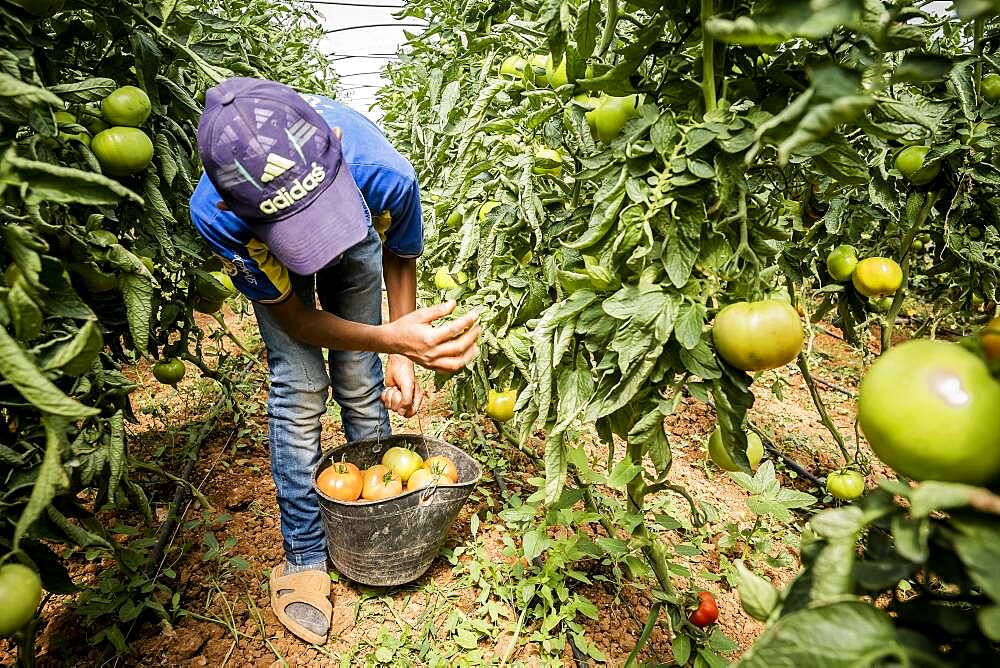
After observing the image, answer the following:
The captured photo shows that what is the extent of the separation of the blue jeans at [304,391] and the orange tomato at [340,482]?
0.12m

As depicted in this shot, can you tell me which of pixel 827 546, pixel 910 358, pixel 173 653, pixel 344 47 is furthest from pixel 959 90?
pixel 344 47

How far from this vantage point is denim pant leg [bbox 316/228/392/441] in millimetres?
1826

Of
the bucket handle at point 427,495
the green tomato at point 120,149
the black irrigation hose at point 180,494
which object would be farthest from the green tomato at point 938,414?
the black irrigation hose at point 180,494

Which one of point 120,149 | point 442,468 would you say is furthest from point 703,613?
point 120,149

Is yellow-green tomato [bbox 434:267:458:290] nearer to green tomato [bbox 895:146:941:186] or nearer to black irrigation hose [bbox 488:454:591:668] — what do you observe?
black irrigation hose [bbox 488:454:591:668]

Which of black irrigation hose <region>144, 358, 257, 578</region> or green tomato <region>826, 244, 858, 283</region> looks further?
black irrigation hose <region>144, 358, 257, 578</region>

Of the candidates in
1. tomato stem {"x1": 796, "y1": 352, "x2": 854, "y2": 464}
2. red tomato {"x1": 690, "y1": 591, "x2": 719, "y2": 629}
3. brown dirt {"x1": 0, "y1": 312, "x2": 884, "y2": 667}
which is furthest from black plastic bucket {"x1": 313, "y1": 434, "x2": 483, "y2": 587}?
tomato stem {"x1": 796, "y1": 352, "x2": 854, "y2": 464}

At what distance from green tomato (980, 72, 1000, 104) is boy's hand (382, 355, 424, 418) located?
171 centimetres

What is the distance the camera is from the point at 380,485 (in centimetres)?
171

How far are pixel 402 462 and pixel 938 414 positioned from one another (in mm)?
1531

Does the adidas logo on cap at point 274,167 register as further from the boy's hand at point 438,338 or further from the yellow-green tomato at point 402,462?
the yellow-green tomato at point 402,462

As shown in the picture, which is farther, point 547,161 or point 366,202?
point 366,202

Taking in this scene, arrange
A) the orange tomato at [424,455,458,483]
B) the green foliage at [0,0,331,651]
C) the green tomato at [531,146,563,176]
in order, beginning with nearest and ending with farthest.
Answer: the green foliage at [0,0,331,651]
the green tomato at [531,146,563,176]
the orange tomato at [424,455,458,483]

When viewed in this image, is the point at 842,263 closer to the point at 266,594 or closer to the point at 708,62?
the point at 708,62
